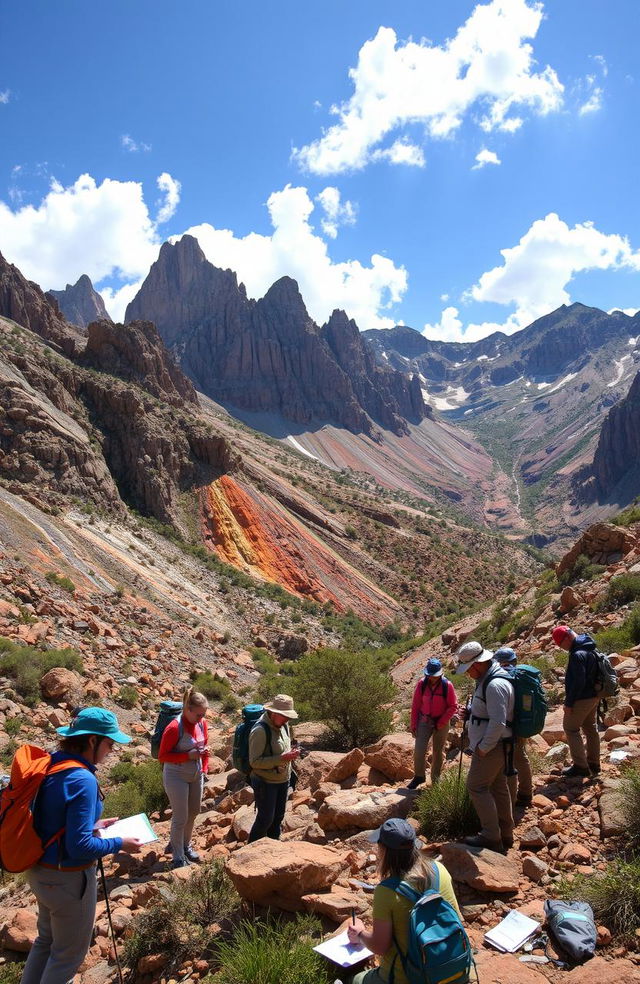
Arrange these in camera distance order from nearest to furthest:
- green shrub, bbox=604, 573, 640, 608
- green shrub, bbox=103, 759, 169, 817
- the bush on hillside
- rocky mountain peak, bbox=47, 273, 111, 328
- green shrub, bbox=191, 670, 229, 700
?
green shrub, bbox=103, 759, 169, 817
the bush on hillside
green shrub, bbox=604, 573, 640, 608
green shrub, bbox=191, 670, 229, 700
rocky mountain peak, bbox=47, 273, 111, 328

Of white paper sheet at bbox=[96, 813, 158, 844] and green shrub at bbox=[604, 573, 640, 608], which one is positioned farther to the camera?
green shrub at bbox=[604, 573, 640, 608]

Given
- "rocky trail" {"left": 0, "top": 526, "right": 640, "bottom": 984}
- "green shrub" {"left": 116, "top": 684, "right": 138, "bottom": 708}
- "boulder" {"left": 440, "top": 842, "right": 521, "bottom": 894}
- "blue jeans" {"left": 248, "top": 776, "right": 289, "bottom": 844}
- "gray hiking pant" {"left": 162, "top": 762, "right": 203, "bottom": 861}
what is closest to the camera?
"rocky trail" {"left": 0, "top": 526, "right": 640, "bottom": 984}

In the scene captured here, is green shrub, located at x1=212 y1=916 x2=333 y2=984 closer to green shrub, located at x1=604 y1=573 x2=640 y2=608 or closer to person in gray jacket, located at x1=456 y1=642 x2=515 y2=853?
person in gray jacket, located at x1=456 y1=642 x2=515 y2=853

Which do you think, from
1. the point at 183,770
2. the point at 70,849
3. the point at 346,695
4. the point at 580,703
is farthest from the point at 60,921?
the point at 346,695

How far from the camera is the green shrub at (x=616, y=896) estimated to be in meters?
3.60

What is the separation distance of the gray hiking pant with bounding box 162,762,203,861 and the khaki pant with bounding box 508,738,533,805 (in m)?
3.19

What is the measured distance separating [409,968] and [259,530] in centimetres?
3731

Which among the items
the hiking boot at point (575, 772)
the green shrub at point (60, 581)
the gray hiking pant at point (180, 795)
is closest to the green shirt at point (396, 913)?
the gray hiking pant at point (180, 795)

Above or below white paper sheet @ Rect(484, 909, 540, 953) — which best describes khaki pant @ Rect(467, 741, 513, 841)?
above

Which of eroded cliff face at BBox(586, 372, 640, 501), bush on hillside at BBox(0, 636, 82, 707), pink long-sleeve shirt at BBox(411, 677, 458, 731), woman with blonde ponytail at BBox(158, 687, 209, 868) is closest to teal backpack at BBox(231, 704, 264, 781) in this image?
woman with blonde ponytail at BBox(158, 687, 209, 868)

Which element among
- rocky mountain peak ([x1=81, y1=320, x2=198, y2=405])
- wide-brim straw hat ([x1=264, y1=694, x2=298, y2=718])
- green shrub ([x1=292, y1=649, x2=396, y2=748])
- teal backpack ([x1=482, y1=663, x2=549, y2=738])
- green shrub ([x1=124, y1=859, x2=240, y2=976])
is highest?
rocky mountain peak ([x1=81, y1=320, x2=198, y2=405])

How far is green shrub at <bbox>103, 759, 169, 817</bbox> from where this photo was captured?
26.4 ft

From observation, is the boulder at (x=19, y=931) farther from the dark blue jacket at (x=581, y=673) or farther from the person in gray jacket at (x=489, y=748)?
the dark blue jacket at (x=581, y=673)

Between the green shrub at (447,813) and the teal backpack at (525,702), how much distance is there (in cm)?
92
